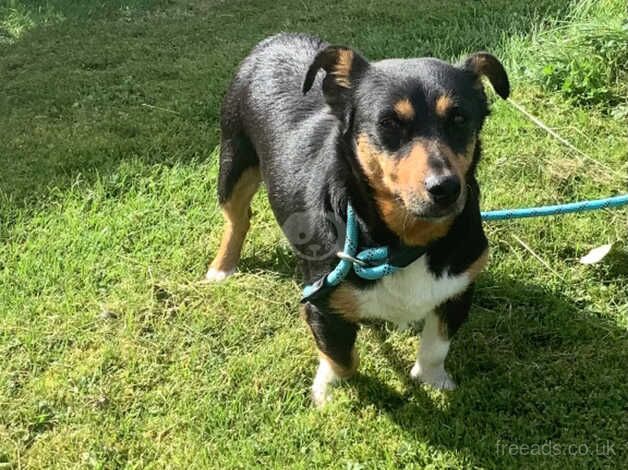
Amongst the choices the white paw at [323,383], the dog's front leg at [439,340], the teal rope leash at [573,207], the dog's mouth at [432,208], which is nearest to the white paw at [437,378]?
the dog's front leg at [439,340]

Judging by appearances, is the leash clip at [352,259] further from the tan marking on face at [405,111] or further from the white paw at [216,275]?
the white paw at [216,275]

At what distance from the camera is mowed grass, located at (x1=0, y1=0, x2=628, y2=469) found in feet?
10.6

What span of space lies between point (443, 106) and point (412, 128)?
5.6 inches

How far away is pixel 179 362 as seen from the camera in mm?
3705

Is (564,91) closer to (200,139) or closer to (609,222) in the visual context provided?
(609,222)

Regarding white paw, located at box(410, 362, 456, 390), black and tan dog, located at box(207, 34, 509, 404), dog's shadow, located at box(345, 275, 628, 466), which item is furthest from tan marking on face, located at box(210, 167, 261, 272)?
white paw, located at box(410, 362, 456, 390)

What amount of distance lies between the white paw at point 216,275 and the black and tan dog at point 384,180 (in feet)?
2.67

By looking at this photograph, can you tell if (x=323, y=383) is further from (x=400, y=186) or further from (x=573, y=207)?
(x=573, y=207)

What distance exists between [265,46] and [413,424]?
2178 millimetres

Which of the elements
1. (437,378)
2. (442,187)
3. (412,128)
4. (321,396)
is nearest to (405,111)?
(412,128)

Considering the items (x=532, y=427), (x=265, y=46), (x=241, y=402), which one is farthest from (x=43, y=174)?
(x=532, y=427)

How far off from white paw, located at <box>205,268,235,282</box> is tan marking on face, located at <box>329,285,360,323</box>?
1315 mm

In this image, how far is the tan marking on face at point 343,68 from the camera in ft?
9.59

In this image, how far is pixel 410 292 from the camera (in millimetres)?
2922
